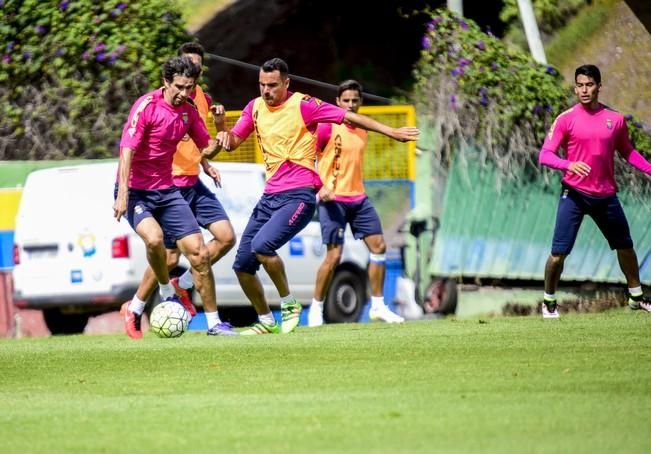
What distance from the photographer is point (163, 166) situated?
12.9m

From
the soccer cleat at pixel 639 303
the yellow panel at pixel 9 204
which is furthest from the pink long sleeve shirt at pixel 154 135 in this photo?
the yellow panel at pixel 9 204

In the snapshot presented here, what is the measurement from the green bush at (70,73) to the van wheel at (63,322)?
3.09 metres

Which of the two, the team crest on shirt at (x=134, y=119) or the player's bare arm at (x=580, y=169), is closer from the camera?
the team crest on shirt at (x=134, y=119)

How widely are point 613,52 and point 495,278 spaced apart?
6149 mm

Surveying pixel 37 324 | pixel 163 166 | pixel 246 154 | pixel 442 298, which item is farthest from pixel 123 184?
pixel 246 154

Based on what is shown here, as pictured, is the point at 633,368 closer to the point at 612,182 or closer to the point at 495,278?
the point at 612,182

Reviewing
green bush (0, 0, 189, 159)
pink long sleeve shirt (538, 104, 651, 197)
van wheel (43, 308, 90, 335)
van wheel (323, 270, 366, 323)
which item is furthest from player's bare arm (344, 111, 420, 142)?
green bush (0, 0, 189, 159)

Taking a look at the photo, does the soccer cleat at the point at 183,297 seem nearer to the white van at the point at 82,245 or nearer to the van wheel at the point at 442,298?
the white van at the point at 82,245

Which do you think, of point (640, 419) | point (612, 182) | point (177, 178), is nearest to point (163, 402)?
point (640, 419)

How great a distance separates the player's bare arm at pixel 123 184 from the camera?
1220 centimetres

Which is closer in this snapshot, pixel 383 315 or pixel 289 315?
pixel 289 315

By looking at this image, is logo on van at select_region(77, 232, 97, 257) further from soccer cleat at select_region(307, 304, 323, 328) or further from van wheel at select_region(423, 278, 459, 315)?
van wheel at select_region(423, 278, 459, 315)

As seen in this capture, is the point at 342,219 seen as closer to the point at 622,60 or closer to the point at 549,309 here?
the point at 549,309

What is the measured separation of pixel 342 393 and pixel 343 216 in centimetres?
715
